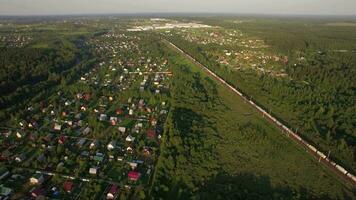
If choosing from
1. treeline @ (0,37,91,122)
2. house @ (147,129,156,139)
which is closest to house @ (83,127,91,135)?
house @ (147,129,156,139)

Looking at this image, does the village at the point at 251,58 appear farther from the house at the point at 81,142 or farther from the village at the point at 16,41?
the village at the point at 16,41

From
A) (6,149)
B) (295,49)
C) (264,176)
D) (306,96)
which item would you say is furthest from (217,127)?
(295,49)

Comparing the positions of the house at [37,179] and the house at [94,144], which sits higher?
the house at [94,144]

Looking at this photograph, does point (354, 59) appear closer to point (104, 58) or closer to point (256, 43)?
point (256, 43)

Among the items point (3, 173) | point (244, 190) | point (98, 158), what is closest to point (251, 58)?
point (244, 190)

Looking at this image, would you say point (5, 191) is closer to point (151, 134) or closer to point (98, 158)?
point (98, 158)

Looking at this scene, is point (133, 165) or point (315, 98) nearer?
point (133, 165)

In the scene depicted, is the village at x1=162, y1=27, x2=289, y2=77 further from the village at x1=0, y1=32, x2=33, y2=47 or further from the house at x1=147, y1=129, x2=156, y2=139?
the village at x1=0, y1=32, x2=33, y2=47

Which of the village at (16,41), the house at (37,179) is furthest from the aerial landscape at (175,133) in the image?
the village at (16,41)
